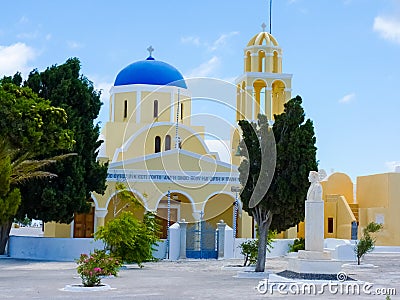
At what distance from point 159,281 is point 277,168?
449cm

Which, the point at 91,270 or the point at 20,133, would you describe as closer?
the point at 91,270

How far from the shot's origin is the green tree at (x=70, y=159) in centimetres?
2392

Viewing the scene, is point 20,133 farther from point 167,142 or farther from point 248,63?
point 248,63

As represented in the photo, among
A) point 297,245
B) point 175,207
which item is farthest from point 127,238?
point 175,207

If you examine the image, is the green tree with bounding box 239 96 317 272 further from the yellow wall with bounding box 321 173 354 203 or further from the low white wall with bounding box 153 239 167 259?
the yellow wall with bounding box 321 173 354 203

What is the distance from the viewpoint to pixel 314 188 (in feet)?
54.3

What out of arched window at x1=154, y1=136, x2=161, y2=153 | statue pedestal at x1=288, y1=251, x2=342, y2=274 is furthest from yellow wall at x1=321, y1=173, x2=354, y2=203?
statue pedestal at x1=288, y1=251, x2=342, y2=274

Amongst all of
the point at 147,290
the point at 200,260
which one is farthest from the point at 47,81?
the point at 147,290

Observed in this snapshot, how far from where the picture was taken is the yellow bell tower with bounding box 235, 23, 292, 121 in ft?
107

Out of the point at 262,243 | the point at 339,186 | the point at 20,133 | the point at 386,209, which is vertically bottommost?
the point at 262,243

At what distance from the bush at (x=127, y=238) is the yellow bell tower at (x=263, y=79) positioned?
40.8ft

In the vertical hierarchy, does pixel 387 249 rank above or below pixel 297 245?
below

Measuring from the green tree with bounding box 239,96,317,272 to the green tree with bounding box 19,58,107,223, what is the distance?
26.5 feet

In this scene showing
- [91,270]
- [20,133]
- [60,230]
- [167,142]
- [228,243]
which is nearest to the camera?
[91,270]
